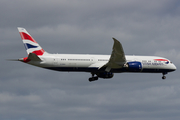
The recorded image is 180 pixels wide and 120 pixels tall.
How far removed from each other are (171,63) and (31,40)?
89.1 feet

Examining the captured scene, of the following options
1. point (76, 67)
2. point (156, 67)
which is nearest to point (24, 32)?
point (76, 67)

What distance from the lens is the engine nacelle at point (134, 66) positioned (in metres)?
55.8

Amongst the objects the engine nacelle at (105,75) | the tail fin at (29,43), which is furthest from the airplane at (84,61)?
the engine nacelle at (105,75)

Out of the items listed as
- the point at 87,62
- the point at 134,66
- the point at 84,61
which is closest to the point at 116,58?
the point at 134,66

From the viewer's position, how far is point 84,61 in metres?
55.4

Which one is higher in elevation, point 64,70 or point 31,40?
point 31,40

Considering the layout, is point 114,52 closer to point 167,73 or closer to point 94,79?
point 94,79

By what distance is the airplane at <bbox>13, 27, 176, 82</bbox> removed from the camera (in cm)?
5294

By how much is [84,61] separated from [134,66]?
859 cm

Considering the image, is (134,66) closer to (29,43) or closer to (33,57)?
(33,57)

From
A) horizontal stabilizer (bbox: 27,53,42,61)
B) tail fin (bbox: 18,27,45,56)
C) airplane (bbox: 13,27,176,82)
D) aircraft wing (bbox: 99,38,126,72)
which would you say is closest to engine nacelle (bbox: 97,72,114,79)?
airplane (bbox: 13,27,176,82)

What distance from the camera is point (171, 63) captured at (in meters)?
63.3

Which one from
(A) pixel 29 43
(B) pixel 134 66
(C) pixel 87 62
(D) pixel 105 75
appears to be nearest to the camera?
(A) pixel 29 43

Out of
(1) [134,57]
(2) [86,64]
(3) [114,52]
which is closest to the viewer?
(3) [114,52]
